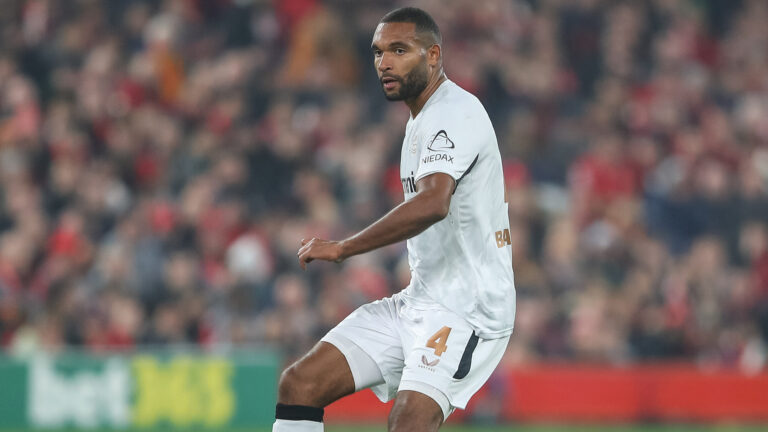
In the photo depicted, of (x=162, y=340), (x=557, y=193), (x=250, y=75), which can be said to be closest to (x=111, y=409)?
(x=162, y=340)

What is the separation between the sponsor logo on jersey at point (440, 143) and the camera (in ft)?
19.0

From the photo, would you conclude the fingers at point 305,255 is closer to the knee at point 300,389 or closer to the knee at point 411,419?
the knee at point 300,389

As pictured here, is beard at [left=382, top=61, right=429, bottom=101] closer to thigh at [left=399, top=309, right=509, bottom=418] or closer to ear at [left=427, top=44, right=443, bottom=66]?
ear at [left=427, top=44, right=443, bottom=66]

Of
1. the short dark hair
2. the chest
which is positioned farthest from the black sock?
the short dark hair

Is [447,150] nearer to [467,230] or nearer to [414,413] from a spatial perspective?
[467,230]

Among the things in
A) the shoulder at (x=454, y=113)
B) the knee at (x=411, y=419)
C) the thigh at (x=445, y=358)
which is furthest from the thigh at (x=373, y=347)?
the shoulder at (x=454, y=113)

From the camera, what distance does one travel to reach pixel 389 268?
14.0 m

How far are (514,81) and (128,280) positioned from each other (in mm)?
5702

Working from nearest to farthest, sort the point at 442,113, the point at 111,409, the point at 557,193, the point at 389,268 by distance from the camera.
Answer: the point at 442,113 < the point at 111,409 < the point at 389,268 < the point at 557,193

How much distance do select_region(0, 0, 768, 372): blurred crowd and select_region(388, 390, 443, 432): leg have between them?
7.75 metres

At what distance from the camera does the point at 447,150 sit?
5.77m

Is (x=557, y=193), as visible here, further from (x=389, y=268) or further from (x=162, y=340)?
(x=162, y=340)

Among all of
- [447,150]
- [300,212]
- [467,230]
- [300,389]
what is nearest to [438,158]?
[447,150]

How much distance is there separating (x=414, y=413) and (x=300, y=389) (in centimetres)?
57
